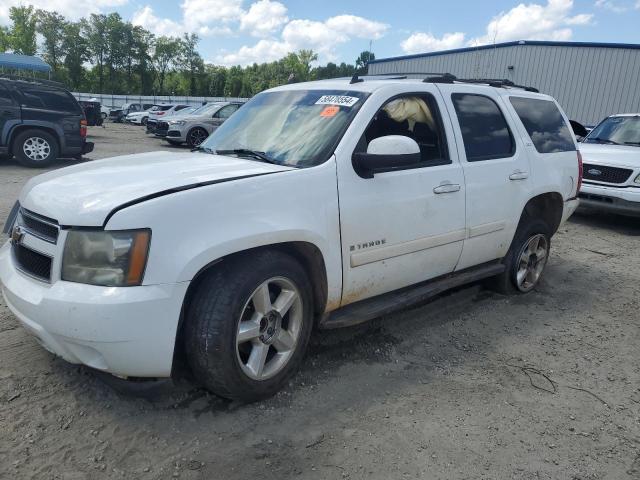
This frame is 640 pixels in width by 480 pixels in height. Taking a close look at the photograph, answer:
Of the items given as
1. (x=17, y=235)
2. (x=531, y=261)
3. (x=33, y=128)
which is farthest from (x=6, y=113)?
(x=531, y=261)

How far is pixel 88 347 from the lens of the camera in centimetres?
241

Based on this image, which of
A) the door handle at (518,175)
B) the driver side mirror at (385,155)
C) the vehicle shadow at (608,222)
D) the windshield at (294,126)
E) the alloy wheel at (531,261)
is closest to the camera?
the driver side mirror at (385,155)

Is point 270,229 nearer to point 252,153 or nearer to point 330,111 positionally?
point 252,153

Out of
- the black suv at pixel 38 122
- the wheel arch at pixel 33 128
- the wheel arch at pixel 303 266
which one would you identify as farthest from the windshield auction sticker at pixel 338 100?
the wheel arch at pixel 33 128

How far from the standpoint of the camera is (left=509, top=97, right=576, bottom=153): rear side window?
465cm

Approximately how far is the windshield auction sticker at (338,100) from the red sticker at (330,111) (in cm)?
5

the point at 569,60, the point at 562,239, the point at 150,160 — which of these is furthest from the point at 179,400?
the point at 569,60

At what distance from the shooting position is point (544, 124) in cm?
486

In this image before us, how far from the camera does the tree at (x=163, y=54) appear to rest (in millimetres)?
85125

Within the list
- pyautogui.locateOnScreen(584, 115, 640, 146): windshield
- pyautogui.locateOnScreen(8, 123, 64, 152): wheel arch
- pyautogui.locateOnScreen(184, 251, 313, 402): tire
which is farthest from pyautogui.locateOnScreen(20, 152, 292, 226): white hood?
pyautogui.locateOnScreen(8, 123, 64, 152): wheel arch

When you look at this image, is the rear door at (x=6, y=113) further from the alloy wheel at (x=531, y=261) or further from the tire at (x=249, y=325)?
the alloy wheel at (x=531, y=261)

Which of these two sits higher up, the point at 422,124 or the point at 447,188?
the point at 422,124

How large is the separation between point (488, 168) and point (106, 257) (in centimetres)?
296

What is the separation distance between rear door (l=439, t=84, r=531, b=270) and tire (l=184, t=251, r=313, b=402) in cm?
168
